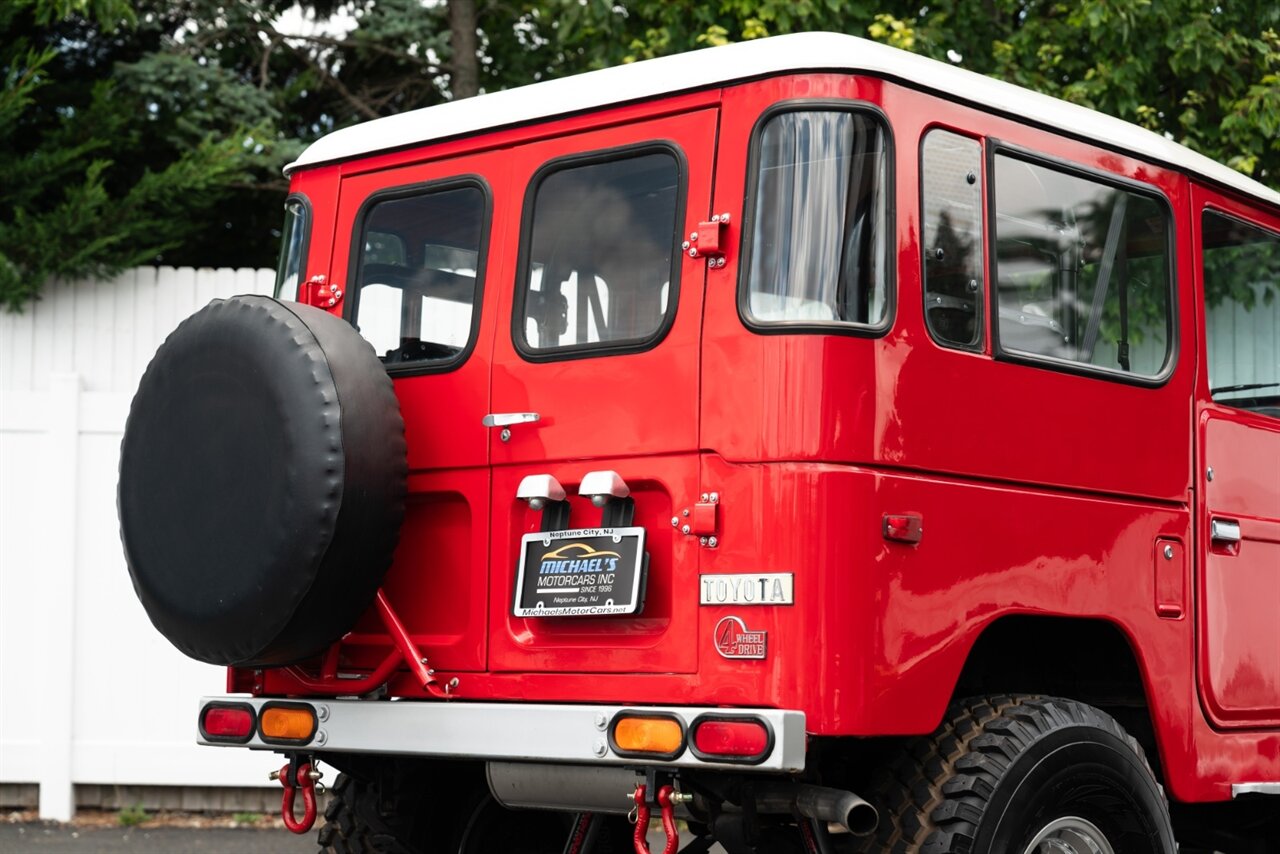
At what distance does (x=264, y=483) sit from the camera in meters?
4.80

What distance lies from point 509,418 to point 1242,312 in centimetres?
276

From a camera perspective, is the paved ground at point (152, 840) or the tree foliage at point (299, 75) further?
the tree foliage at point (299, 75)

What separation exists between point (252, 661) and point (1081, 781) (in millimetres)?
2370

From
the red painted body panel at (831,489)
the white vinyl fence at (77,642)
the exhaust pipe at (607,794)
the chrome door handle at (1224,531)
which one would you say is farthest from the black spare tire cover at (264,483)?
the white vinyl fence at (77,642)

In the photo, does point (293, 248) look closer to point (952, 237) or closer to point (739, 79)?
point (739, 79)

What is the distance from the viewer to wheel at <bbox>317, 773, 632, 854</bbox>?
5.68 metres

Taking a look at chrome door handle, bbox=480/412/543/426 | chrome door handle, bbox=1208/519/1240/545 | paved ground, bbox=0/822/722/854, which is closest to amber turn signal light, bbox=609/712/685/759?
chrome door handle, bbox=480/412/543/426

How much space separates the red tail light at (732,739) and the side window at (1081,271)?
1401 millimetres

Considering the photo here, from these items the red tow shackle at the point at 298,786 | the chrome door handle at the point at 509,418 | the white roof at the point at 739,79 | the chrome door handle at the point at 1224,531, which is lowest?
the red tow shackle at the point at 298,786

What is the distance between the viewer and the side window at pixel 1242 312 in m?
5.91

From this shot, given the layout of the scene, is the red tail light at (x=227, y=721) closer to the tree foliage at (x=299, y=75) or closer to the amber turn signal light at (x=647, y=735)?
the amber turn signal light at (x=647, y=735)

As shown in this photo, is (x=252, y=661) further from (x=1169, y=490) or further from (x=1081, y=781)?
(x=1169, y=490)

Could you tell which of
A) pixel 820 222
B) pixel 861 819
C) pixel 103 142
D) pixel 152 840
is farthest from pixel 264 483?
pixel 103 142

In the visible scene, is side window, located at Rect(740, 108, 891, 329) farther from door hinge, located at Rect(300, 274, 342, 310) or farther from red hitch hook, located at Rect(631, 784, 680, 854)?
door hinge, located at Rect(300, 274, 342, 310)
